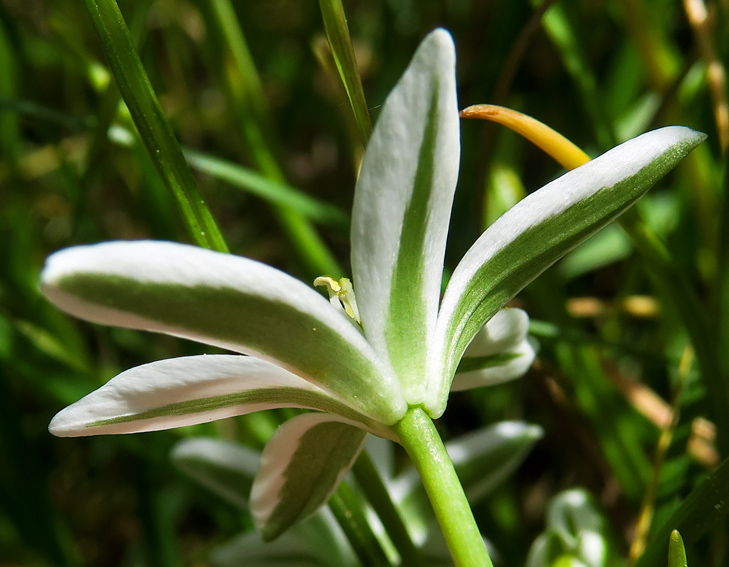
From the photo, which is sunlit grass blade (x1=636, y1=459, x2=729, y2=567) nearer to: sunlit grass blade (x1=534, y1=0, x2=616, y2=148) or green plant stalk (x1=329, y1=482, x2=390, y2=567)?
green plant stalk (x1=329, y1=482, x2=390, y2=567)

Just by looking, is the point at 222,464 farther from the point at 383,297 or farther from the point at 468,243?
the point at 468,243

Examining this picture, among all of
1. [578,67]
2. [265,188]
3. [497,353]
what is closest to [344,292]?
[497,353]

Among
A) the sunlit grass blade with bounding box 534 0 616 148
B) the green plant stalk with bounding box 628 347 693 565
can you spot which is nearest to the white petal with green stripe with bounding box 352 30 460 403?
the green plant stalk with bounding box 628 347 693 565

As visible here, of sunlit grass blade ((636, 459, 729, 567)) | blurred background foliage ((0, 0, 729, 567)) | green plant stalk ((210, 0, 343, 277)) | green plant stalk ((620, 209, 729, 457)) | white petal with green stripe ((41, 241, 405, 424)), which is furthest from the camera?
green plant stalk ((210, 0, 343, 277))

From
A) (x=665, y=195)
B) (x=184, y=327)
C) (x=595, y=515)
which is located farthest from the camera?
(x=665, y=195)

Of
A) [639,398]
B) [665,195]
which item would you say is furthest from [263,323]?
[665,195]

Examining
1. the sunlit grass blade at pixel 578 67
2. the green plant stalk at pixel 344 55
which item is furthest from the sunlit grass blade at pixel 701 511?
the sunlit grass blade at pixel 578 67

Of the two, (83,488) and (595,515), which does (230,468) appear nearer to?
(595,515)
